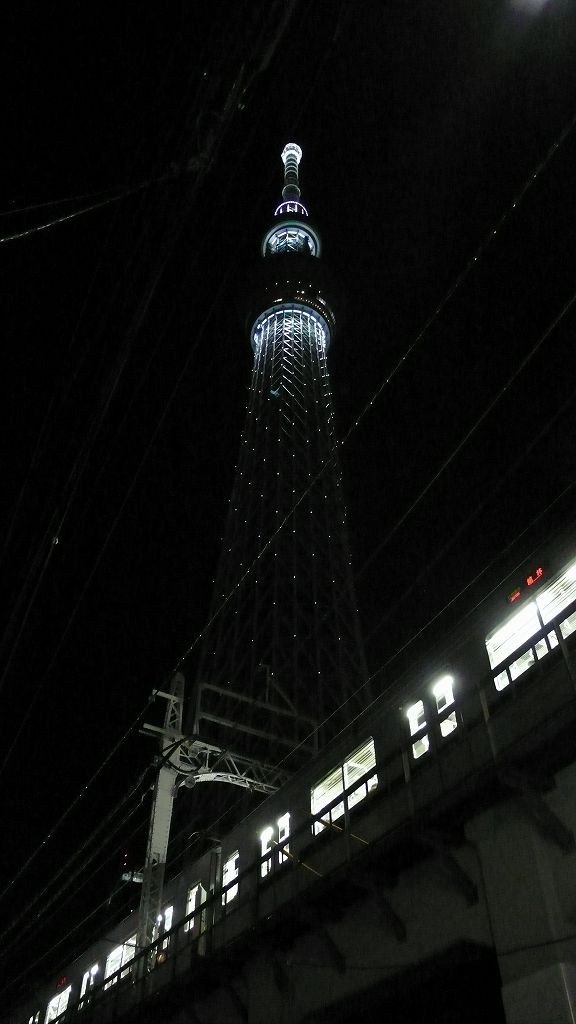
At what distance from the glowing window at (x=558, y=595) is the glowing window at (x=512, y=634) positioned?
0.59 ft

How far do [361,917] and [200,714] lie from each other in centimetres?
973

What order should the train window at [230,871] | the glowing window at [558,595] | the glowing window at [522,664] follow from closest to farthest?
the glowing window at [522,664], the glowing window at [558,595], the train window at [230,871]

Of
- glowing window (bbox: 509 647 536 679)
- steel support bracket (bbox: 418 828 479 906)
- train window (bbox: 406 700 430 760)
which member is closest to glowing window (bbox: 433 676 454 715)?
train window (bbox: 406 700 430 760)

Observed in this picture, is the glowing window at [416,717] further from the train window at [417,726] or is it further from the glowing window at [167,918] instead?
the glowing window at [167,918]

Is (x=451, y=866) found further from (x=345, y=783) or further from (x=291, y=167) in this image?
(x=291, y=167)

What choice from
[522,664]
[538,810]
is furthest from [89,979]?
[538,810]

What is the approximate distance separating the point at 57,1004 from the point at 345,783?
21.7 metres

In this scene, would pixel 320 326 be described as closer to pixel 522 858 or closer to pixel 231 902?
pixel 231 902

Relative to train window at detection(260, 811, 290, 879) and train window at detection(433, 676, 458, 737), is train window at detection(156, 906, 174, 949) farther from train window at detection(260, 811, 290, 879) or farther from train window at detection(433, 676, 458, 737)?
train window at detection(433, 676, 458, 737)

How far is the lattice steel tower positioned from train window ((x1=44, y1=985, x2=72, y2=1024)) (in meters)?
11.0

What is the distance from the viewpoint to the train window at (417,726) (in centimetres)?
1426

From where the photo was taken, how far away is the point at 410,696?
1533 centimetres

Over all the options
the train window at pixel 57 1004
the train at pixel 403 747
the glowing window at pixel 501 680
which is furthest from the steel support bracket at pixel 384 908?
the train window at pixel 57 1004

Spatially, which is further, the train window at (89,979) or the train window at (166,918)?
the train window at (89,979)
